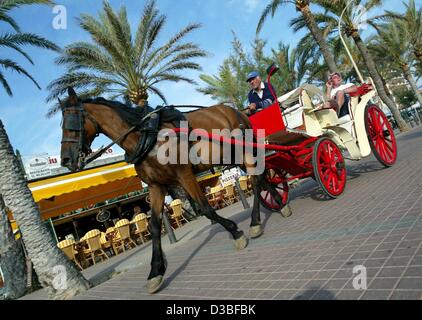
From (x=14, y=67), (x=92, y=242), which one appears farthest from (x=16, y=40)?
(x=92, y=242)

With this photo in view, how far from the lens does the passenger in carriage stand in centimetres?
657

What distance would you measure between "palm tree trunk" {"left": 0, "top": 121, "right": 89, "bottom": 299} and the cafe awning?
3840 mm

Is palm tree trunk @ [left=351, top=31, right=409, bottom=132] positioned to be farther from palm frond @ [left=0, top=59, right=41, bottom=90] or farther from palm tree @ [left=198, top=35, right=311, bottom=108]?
palm frond @ [left=0, top=59, right=41, bottom=90]

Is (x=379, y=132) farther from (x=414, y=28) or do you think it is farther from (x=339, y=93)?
(x=414, y=28)

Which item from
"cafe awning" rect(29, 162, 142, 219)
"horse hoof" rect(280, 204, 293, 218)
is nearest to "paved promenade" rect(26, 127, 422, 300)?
"horse hoof" rect(280, 204, 293, 218)

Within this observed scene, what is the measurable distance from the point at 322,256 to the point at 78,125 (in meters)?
3.09

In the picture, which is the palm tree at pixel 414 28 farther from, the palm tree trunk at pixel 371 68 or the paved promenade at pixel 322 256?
the paved promenade at pixel 322 256

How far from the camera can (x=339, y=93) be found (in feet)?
22.2

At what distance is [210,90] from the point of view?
25.8 meters

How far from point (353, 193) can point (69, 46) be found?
39.5ft

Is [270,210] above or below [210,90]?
below
